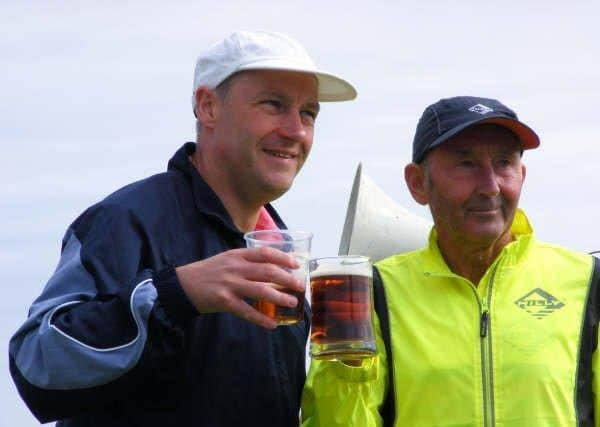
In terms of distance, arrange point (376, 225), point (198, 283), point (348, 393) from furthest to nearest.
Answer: point (376, 225), point (348, 393), point (198, 283)

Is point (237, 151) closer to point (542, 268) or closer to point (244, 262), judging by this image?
point (244, 262)

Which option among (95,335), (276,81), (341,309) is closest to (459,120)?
(276,81)

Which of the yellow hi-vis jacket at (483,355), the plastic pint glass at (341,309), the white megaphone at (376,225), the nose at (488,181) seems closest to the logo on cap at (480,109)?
the nose at (488,181)

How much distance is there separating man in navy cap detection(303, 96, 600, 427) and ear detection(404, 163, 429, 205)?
0.01 metres

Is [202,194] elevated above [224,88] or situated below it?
below

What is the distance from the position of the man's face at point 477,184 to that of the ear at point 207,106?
1.07 m

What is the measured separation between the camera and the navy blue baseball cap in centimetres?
591

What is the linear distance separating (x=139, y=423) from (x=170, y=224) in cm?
92

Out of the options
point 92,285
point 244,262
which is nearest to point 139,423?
point 92,285

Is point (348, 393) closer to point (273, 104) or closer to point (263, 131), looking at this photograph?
point (263, 131)

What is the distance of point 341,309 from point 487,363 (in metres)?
0.81

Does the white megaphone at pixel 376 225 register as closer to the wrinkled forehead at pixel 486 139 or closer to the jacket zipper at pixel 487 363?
the wrinkled forehead at pixel 486 139

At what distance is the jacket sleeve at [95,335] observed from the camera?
5.05 metres

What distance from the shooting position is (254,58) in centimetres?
601
